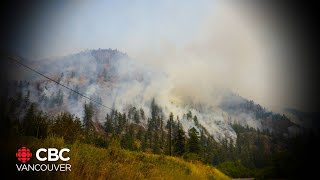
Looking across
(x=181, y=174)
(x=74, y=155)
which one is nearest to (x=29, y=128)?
(x=74, y=155)

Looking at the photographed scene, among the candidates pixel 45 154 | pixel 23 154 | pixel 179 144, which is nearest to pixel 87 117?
pixel 179 144

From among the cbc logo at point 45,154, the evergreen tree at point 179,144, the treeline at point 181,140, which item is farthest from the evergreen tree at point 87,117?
the cbc logo at point 45,154

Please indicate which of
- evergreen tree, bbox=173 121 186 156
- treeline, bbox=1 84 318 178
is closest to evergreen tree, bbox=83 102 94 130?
treeline, bbox=1 84 318 178

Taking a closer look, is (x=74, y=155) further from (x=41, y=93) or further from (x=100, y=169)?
(x=41, y=93)

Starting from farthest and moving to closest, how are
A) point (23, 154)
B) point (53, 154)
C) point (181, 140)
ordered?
point (181, 140) → point (53, 154) → point (23, 154)

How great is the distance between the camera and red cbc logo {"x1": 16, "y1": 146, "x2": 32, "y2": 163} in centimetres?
726

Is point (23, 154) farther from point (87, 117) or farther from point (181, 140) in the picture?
point (87, 117)

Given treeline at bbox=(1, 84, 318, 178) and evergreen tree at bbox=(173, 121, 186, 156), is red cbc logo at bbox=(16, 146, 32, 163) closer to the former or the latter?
treeline at bbox=(1, 84, 318, 178)

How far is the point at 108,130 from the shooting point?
82.6 m

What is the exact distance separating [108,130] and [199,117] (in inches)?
1878

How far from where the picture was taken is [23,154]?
7492mm

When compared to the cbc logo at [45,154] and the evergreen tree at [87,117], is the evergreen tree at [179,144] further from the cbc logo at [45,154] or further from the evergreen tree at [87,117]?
the cbc logo at [45,154]

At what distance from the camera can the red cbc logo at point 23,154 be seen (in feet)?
23.8

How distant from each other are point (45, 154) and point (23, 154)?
1.73ft
